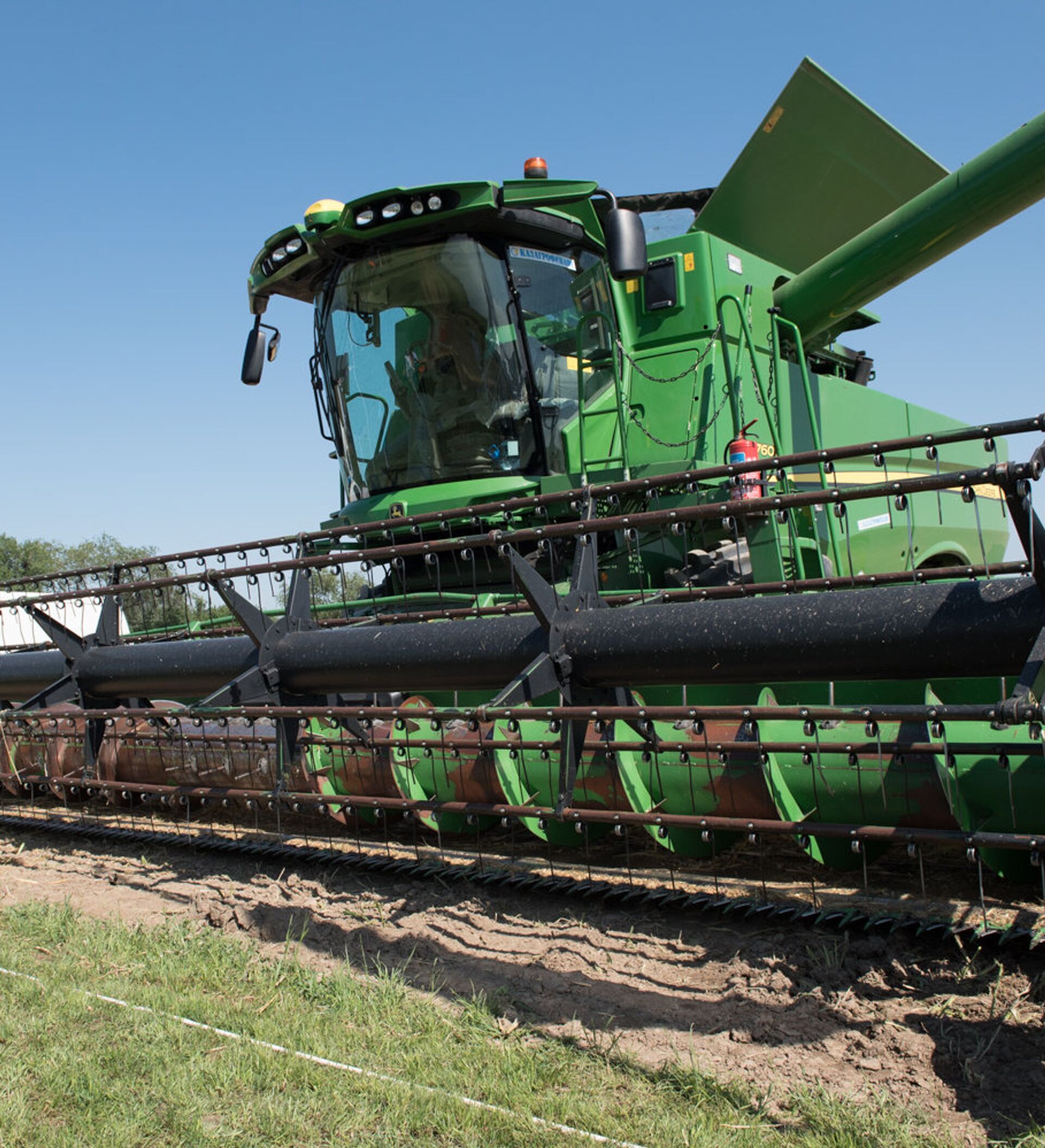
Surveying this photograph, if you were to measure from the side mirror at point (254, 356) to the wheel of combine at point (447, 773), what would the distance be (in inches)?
107

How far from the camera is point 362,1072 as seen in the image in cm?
244

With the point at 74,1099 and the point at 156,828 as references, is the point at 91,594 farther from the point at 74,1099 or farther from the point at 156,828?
the point at 74,1099

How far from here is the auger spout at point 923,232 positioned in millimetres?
4594

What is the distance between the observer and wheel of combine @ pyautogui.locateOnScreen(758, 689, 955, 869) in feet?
10.1

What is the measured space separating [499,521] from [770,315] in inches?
76.9

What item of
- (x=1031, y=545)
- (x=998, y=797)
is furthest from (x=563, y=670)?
(x=1031, y=545)

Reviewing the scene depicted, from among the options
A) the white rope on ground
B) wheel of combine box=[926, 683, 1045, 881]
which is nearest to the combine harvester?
wheel of combine box=[926, 683, 1045, 881]

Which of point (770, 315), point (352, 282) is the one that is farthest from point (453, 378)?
point (770, 315)

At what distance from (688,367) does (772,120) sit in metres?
2.03

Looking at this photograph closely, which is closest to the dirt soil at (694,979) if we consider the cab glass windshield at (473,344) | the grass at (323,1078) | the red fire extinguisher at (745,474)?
the grass at (323,1078)

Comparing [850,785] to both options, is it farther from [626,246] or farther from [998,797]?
[626,246]

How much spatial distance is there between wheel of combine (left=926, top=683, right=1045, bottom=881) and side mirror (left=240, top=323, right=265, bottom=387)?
431 cm

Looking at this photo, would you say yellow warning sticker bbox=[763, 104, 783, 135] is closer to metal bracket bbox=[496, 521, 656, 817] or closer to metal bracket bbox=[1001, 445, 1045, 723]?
metal bracket bbox=[496, 521, 656, 817]

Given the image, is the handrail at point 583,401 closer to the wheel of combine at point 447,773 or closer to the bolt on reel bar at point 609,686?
the bolt on reel bar at point 609,686
